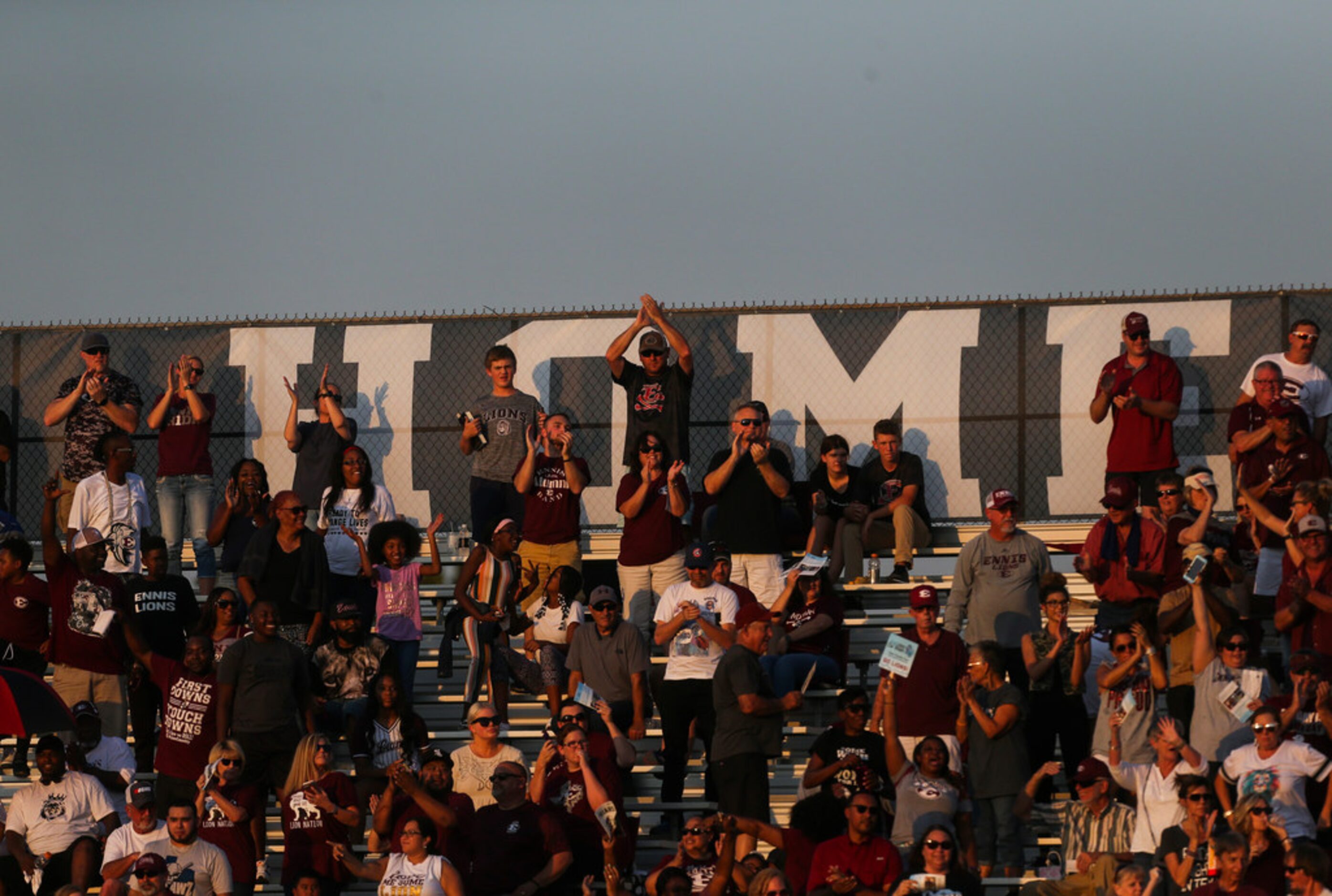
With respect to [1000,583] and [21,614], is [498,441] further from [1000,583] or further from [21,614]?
[1000,583]

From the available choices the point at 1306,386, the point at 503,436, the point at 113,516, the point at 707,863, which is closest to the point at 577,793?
the point at 707,863

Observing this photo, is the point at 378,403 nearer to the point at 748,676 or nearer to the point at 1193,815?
the point at 748,676

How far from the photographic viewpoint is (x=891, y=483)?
1631cm

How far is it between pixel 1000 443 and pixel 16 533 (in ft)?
25.7

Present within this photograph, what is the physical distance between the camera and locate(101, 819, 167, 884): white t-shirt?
12.8m

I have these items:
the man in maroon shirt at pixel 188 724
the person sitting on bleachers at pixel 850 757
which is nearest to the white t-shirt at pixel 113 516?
the man in maroon shirt at pixel 188 724

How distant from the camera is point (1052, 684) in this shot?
1358cm

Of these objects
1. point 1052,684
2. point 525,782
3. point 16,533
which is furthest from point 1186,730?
point 16,533

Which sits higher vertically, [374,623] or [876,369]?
[876,369]

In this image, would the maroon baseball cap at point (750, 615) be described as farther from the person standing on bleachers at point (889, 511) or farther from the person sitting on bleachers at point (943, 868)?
the person sitting on bleachers at point (943, 868)

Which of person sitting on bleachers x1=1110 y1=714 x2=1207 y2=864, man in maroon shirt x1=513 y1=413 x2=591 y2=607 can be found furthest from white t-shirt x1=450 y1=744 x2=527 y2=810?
person sitting on bleachers x1=1110 y1=714 x2=1207 y2=864

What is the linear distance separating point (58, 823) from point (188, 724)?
3.30 ft

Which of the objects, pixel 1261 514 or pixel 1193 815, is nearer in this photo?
pixel 1193 815

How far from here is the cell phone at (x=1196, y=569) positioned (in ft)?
43.6
